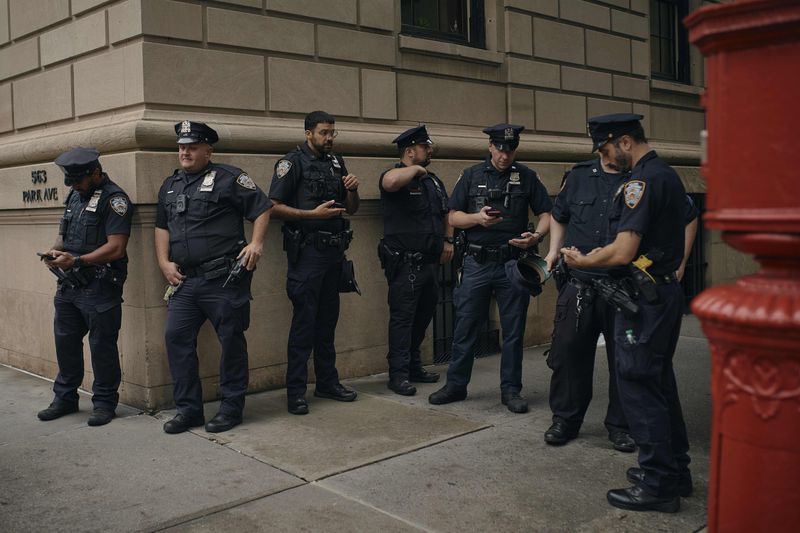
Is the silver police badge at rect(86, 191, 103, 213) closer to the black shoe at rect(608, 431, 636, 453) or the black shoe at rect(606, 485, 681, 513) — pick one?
the black shoe at rect(608, 431, 636, 453)

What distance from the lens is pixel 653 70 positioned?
38.4ft

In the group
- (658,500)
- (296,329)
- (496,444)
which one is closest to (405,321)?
(296,329)

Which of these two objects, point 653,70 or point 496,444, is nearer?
point 496,444

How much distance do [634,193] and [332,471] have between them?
2.22 meters

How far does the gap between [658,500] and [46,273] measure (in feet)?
17.9

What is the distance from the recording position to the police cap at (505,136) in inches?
245

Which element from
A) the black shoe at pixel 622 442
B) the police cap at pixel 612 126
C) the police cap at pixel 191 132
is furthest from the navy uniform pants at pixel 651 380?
the police cap at pixel 191 132

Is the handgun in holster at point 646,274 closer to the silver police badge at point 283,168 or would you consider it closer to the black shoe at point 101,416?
the silver police badge at point 283,168

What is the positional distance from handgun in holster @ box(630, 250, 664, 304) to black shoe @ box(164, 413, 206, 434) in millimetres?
3082

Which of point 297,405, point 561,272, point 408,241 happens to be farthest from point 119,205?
point 561,272

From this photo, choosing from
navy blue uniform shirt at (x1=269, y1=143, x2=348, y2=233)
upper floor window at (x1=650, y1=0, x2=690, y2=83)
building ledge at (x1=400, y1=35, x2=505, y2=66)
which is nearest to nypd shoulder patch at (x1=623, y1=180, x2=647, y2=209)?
navy blue uniform shirt at (x1=269, y1=143, x2=348, y2=233)

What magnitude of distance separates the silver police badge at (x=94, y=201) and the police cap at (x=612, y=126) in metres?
3.40

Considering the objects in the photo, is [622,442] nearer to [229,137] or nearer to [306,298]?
[306,298]

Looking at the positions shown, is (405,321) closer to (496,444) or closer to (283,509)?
(496,444)
